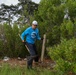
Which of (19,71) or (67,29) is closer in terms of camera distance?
(19,71)

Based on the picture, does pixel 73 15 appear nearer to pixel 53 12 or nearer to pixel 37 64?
pixel 53 12

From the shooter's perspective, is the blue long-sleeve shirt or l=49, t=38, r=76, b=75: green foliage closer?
l=49, t=38, r=76, b=75: green foliage

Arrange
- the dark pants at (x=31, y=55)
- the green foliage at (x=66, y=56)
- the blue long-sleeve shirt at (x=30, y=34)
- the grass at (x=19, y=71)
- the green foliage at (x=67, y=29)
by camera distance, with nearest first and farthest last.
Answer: the green foliage at (x=66, y=56), the grass at (x=19, y=71), the dark pants at (x=31, y=55), the blue long-sleeve shirt at (x=30, y=34), the green foliage at (x=67, y=29)

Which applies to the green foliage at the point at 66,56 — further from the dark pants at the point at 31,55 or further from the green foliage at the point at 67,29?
the green foliage at the point at 67,29

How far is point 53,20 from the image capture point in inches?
437

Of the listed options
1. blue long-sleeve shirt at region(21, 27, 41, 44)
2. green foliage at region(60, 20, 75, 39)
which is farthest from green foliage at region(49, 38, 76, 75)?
green foliage at region(60, 20, 75, 39)

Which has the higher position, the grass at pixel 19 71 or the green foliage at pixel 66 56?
the green foliage at pixel 66 56

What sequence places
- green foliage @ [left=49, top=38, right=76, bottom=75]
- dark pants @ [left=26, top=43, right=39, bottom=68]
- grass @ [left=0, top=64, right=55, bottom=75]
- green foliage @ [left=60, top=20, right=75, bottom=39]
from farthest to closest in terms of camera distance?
green foliage @ [left=60, top=20, right=75, bottom=39] < dark pants @ [left=26, top=43, right=39, bottom=68] < grass @ [left=0, top=64, right=55, bottom=75] < green foliage @ [left=49, top=38, right=76, bottom=75]

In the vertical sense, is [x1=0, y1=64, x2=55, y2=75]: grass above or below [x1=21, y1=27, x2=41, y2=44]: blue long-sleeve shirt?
below

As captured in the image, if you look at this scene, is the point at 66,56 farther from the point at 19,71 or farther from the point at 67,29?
the point at 67,29

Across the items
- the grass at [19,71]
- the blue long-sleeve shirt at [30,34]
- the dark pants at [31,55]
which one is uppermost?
the blue long-sleeve shirt at [30,34]

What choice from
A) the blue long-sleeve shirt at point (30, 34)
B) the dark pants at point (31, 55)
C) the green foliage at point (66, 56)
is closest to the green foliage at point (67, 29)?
the blue long-sleeve shirt at point (30, 34)

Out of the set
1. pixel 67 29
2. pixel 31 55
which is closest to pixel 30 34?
pixel 31 55

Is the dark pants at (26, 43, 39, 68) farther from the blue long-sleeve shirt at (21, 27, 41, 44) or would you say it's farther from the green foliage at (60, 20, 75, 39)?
the green foliage at (60, 20, 75, 39)
